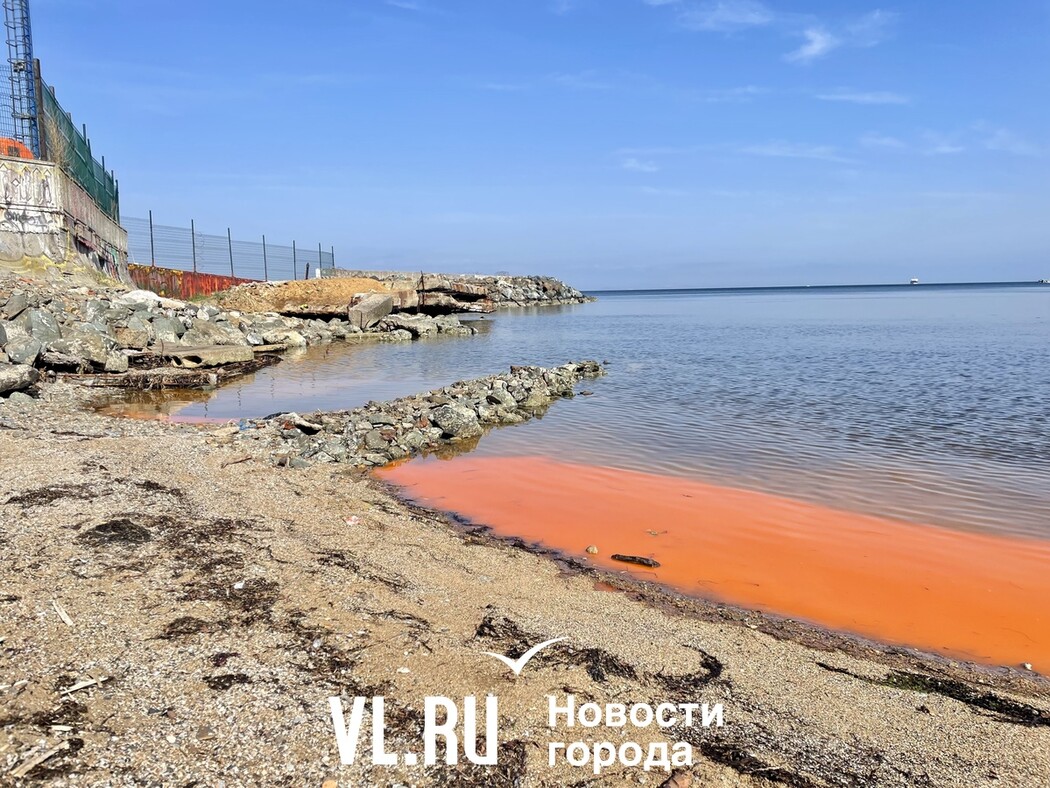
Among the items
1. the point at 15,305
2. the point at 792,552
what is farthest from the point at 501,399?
the point at 15,305

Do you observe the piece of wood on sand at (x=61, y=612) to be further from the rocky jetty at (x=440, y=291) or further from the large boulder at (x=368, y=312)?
the rocky jetty at (x=440, y=291)

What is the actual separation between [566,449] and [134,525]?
629 centimetres

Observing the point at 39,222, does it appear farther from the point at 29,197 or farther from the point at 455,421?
the point at 455,421

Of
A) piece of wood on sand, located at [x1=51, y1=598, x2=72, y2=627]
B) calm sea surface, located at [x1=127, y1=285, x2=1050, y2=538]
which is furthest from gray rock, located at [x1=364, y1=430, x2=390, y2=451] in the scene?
piece of wood on sand, located at [x1=51, y1=598, x2=72, y2=627]

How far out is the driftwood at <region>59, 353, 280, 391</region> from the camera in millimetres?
13516

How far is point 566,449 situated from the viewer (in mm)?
10547

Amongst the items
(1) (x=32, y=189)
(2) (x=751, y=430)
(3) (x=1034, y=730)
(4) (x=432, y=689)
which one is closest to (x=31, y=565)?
(4) (x=432, y=689)

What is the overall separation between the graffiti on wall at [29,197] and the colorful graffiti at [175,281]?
1059 centimetres

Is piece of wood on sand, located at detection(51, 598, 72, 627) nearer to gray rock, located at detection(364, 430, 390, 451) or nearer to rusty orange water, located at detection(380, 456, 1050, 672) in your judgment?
rusty orange water, located at detection(380, 456, 1050, 672)

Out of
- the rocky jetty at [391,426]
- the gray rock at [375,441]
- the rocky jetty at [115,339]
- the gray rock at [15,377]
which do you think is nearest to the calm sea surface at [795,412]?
the rocky jetty at [391,426]

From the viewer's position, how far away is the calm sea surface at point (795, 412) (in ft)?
28.1

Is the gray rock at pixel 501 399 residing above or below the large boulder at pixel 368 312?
below

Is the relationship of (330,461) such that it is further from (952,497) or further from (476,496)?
(952,497)

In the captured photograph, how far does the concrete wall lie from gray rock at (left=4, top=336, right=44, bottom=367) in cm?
661
